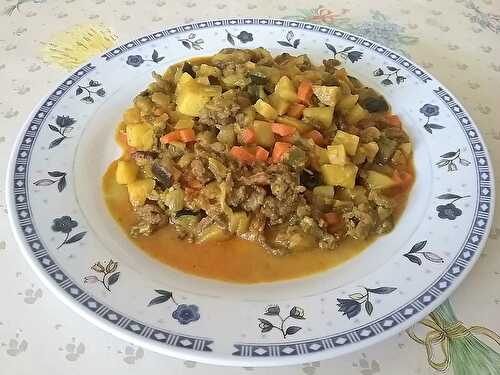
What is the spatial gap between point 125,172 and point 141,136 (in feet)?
0.73

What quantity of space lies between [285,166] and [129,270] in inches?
32.7

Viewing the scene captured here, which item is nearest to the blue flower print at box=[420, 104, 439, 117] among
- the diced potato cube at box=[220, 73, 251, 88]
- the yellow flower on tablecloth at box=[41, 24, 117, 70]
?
the diced potato cube at box=[220, 73, 251, 88]

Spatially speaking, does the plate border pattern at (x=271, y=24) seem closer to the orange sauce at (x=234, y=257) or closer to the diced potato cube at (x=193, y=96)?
the diced potato cube at (x=193, y=96)

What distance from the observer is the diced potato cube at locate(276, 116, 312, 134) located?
2.69 meters

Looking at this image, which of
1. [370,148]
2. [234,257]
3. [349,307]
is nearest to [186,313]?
[234,257]

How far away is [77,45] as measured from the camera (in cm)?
367

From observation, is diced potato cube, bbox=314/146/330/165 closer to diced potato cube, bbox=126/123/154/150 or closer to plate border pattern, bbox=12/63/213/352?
diced potato cube, bbox=126/123/154/150

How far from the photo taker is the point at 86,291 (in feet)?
6.76

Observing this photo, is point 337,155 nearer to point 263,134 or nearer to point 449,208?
point 263,134

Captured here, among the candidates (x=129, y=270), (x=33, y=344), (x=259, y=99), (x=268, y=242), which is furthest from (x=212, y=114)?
(x=33, y=344)

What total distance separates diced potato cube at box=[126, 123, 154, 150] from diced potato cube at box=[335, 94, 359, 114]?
3.11 ft

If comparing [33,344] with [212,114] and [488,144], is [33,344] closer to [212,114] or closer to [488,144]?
[212,114]

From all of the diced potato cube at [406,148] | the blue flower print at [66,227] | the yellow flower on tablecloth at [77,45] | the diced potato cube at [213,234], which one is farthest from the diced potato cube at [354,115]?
the yellow flower on tablecloth at [77,45]

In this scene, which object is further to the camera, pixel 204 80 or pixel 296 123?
pixel 204 80
